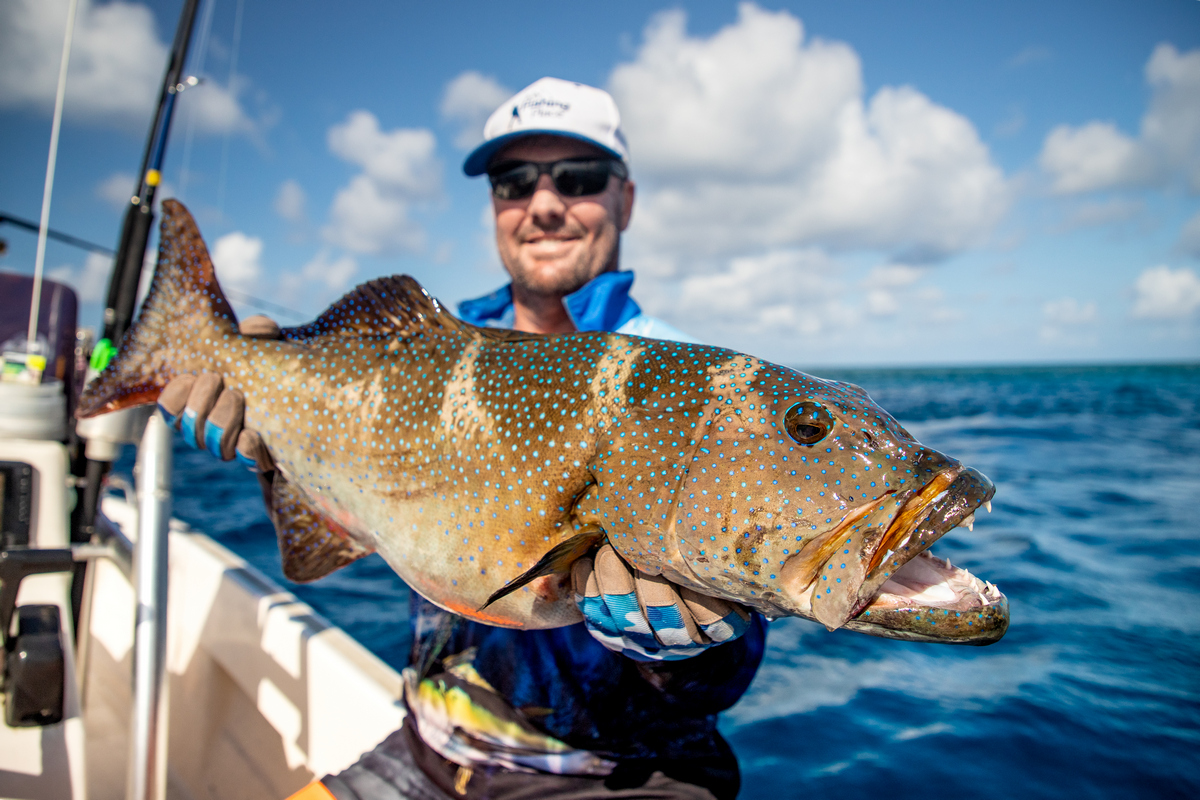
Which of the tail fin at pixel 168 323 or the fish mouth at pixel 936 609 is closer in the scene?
the fish mouth at pixel 936 609

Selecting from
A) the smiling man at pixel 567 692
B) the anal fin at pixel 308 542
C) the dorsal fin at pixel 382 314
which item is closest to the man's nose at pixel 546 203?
the dorsal fin at pixel 382 314

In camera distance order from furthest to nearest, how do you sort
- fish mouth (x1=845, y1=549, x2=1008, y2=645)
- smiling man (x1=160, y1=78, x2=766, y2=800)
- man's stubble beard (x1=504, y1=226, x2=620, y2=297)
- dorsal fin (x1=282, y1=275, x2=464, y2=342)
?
man's stubble beard (x1=504, y1=226, x2=620, y2=297), dorsal fin (x1=282, y1=275, x2=464, y2=342), smiling man (x1=160, y1=78, x2=766, y2=800), fish mouth (x1=845, y1=549, x2=1008, y2=645)

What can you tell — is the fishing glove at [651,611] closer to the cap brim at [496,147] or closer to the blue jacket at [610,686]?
the blue jacket at [610,686]

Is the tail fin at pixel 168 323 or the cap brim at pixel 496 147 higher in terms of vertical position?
the cap brim at pixel 496 147

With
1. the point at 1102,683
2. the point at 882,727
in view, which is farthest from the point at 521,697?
the point at 1102,683

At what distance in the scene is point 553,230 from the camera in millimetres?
3537

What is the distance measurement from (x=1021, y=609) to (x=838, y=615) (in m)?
7.12

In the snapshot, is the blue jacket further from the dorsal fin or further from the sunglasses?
the sunglasses

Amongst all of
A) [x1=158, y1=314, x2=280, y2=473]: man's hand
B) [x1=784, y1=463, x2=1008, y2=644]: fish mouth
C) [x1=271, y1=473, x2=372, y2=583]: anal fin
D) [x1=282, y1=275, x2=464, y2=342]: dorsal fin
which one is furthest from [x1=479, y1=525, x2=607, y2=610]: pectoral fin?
[x1=158, y1=314, x2=280, y2=473]: man's hand

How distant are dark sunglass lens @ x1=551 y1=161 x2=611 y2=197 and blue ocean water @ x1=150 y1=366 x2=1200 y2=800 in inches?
168

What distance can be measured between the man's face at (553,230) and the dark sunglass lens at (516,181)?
0.03 m

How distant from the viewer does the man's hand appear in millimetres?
2525

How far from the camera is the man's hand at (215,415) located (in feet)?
8.29

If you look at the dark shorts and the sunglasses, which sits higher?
the sunglasses
